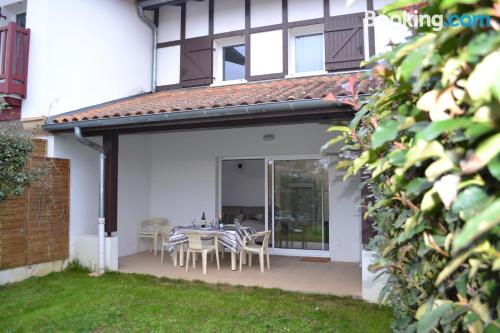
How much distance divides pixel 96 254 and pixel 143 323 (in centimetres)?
373

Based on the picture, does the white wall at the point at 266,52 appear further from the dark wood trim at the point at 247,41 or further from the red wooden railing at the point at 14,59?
the red wooden railing at the point at 14,59

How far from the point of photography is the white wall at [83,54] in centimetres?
832

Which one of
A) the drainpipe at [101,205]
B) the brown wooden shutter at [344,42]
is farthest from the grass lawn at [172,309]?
the brown wooden shutter at [344,42]

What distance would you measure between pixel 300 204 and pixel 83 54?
22.0 ft

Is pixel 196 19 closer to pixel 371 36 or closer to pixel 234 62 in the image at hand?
pixel 234 62

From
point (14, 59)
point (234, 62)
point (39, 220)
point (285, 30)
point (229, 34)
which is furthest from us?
point (234, 62)

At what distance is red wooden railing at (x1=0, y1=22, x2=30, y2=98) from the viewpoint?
318 inches

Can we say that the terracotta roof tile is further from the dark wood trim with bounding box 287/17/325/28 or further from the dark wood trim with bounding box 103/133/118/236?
the dark wood trim with bounding box 287/17/325/28

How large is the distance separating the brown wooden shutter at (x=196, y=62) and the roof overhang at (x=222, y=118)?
129 inches

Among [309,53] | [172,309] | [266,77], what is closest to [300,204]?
[266,77]

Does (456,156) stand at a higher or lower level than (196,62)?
lower

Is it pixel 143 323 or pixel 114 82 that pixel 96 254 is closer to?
pixel 143 323

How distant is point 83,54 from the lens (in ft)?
30.3

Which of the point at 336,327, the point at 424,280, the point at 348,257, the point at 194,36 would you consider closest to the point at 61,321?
the point at 336,327
